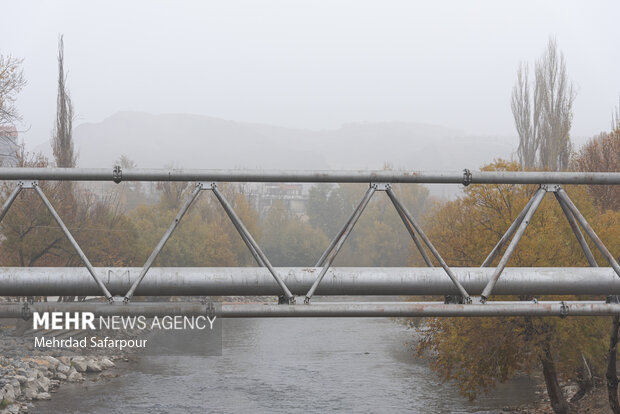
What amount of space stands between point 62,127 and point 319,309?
36098 millimetres

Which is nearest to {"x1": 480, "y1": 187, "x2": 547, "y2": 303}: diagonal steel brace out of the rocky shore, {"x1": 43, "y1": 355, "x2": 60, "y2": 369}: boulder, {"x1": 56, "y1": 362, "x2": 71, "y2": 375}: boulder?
the rocky shore

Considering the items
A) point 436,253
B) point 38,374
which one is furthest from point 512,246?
point 38,374

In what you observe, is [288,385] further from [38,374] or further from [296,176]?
[296,176]

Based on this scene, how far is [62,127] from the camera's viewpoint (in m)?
39.0

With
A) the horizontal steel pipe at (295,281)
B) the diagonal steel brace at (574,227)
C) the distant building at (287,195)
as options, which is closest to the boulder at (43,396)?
the horizontal steel pipe at (295,281)

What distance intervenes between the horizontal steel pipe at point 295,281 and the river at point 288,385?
649 inches

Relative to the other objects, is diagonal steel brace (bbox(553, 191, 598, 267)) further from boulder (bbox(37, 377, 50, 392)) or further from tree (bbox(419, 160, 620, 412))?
boulder (bbox(37, 377, 50, 392))

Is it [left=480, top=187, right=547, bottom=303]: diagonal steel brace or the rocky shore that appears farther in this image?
the rocky shore

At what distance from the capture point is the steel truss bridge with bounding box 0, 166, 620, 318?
19.4 ft

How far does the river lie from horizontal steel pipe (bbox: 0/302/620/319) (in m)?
16.9

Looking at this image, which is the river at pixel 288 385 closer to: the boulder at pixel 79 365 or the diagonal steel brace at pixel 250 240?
the boulder at pixel 79 365

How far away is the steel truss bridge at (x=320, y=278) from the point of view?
591cm

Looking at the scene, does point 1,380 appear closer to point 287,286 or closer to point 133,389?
point 133,389

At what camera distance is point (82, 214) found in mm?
37719
